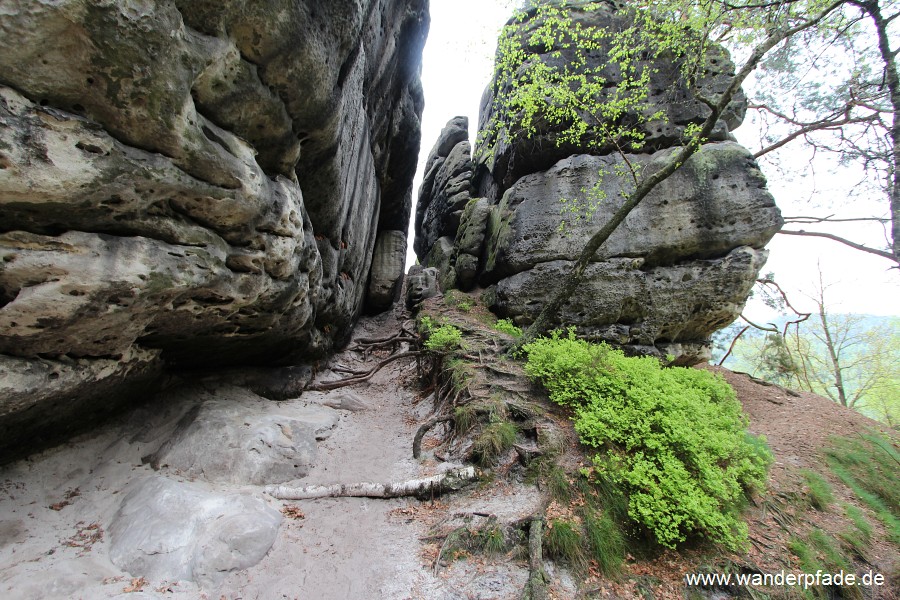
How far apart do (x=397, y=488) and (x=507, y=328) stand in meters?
6.55

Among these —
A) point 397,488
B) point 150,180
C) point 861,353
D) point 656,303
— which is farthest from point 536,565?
point 861,353

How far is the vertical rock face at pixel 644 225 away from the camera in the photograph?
1034 centimetres

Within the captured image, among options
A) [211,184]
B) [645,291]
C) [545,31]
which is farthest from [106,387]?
[545,31]

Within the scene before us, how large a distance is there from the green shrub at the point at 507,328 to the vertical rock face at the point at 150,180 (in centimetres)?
626

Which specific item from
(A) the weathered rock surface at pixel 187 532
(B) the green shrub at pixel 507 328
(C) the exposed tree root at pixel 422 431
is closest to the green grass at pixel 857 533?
(C) the exposed tree root at pixel 422 431

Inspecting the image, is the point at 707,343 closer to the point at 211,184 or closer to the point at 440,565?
the point at 440,565

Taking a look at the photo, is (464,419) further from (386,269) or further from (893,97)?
(386,269)

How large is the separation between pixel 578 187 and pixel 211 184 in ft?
34.5

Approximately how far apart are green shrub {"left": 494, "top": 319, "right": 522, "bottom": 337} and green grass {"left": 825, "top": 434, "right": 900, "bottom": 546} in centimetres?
707

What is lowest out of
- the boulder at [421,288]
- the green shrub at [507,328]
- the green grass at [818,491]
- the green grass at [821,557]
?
the green grass at [821,557]

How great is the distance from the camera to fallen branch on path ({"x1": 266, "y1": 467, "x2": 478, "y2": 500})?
548 centimetres

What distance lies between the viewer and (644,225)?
10852 mm

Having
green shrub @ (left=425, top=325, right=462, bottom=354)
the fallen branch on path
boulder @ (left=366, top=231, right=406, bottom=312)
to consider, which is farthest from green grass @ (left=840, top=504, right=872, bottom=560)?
boulder @ (left=366, top=231, right=406, bottom=312)

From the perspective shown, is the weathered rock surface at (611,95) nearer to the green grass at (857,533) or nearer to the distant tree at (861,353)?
the green grass at (857,533)
